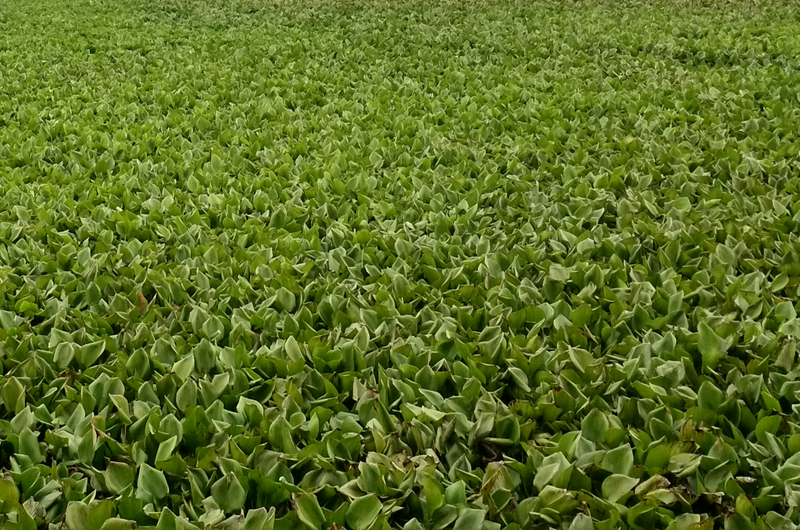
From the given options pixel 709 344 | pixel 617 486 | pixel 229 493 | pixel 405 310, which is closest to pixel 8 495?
pixel 229 493

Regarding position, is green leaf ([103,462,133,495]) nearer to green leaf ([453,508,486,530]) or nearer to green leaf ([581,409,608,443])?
green leaf ([453,508,486,530])

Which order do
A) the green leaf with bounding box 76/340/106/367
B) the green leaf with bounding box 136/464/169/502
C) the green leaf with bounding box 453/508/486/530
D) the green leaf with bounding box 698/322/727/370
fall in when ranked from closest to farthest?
→ the green leaf with bounding box 453/508/486/530 → the green leaf with bounding box 136/464/169/502 → the green leaf with bounding box 698/322/727/370 → the green leaf with bounding box 76/340/106/367

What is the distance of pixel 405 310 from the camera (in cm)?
279

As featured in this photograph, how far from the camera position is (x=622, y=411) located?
221 cm

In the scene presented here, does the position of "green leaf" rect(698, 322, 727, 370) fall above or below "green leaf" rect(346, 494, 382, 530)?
below

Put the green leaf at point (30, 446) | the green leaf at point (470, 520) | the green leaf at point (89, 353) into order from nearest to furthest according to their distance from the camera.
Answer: the green leaf at point (470, 520), the green leaf at point (30, 446), the green leaf at point (89, 353)

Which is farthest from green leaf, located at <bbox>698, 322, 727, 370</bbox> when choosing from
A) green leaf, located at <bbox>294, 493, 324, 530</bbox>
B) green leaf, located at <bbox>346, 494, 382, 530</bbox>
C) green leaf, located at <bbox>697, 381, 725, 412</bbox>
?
green leaf, located at <bbox>294, 493, 324, 530</bbox>

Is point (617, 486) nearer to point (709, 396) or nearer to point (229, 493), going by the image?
point (709, 396)

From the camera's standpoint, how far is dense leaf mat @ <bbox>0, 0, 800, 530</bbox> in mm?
1958

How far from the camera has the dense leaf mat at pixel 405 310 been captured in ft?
6.42

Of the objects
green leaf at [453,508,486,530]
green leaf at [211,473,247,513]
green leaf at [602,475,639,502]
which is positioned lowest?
green leaf at [602,475,639,502]

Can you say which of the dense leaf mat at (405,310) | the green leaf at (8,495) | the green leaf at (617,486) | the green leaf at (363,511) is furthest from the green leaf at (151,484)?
the green leaf at (617,486)

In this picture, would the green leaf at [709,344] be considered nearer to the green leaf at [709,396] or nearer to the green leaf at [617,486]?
the green leaf at [709,396]

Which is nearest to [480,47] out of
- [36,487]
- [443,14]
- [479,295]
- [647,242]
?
[443,14]
